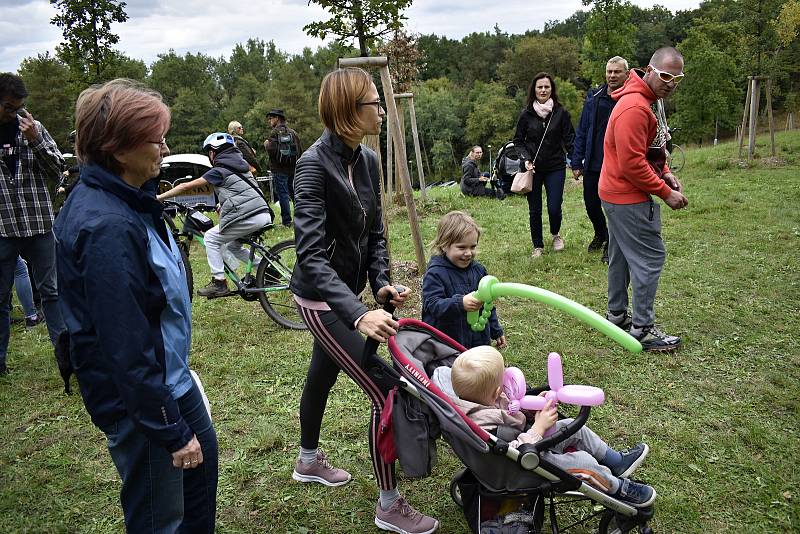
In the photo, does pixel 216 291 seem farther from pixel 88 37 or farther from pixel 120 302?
pixel 88 37

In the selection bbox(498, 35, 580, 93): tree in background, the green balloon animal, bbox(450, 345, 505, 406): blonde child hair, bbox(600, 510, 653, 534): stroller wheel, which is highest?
bbox(498, 35, 580, 93): tree in background

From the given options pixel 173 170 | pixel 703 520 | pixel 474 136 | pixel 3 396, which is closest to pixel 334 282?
pixel 703 520

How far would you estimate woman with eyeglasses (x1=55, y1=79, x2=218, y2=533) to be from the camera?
1.71 meters

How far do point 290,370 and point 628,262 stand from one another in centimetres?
290

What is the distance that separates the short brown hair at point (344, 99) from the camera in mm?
2635

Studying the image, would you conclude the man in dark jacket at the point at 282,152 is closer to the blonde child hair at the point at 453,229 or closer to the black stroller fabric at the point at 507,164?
the black stroller fabric at the point at 507,164

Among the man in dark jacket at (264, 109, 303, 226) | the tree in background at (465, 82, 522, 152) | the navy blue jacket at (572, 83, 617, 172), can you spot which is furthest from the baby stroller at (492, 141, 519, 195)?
the tree in background at (465, 82, 522, 152)

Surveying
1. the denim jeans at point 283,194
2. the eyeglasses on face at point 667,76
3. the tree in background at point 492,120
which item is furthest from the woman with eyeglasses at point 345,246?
the tree in background at point 492,120

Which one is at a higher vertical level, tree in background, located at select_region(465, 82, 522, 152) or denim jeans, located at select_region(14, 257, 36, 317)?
tree in background, located at select_region(465, 82, 522, 152)

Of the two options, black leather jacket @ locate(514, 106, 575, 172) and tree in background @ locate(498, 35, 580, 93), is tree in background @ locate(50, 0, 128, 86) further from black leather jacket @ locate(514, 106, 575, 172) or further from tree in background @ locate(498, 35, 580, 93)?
tree in background @ locate(498, 35, 580, 93)

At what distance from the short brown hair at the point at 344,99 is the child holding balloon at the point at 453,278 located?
902 millimetres

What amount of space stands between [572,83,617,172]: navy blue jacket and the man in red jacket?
1.82 meters

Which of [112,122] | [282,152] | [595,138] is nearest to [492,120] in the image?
[282,152]

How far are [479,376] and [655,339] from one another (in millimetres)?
2814
